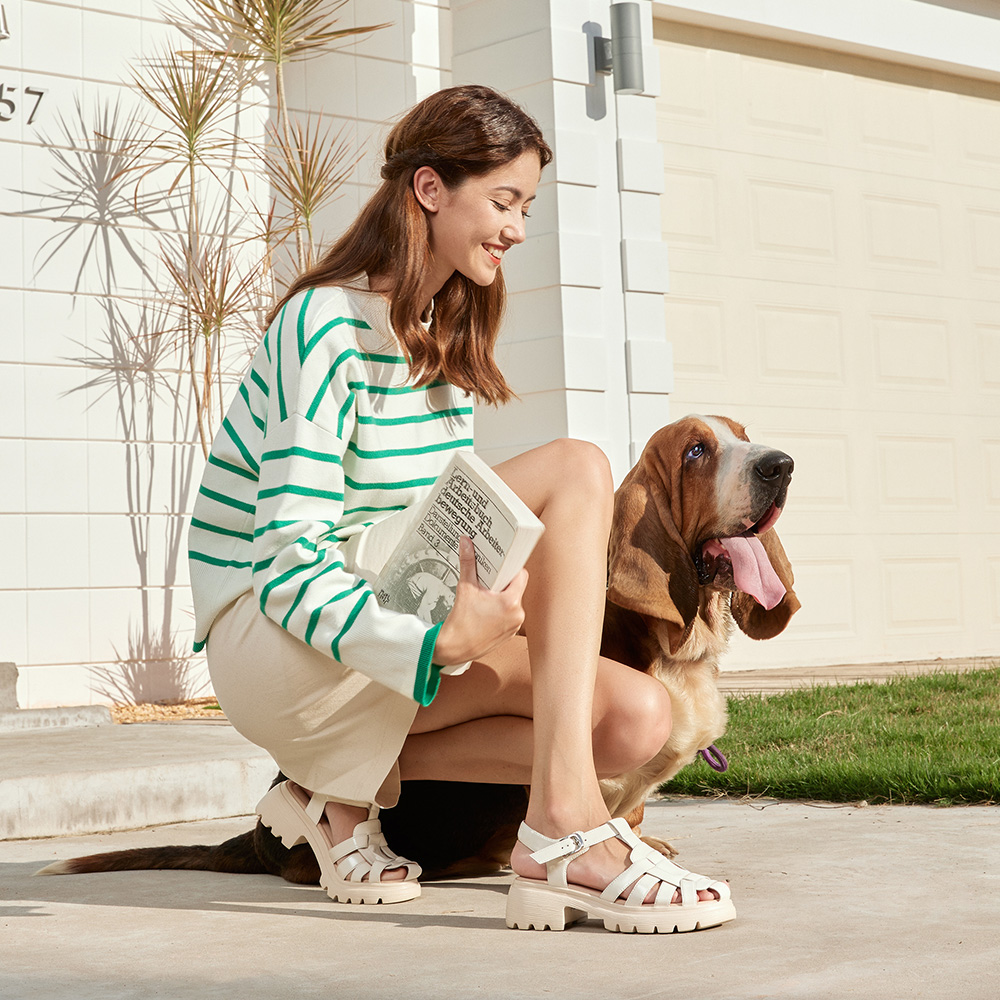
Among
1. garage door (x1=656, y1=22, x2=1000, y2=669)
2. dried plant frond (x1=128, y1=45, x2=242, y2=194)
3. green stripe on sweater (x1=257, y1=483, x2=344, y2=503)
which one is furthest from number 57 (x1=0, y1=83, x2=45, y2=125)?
green stripe on sweater (x1=257, y1=483, x2=344, y2=503)

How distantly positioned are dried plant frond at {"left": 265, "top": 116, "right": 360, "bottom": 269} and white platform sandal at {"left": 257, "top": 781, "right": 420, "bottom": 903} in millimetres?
3666

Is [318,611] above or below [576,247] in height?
below

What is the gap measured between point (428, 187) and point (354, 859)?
3.73 feet

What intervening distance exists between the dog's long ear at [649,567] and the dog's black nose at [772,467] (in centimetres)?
20

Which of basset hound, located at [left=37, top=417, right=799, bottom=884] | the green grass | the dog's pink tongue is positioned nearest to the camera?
basset hound, located at [left=37, top=417, right=799, bottom=884]

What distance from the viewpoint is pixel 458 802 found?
2.45m

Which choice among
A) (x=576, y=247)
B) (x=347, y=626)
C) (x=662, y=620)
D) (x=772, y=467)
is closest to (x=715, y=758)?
(x=662, y=620)

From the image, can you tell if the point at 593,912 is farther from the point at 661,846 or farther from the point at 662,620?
the point at 662,620

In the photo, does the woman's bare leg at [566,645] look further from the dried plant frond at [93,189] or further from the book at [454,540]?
the dried plant frond at [93,189]

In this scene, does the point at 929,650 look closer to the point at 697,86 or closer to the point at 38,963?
the point at 697,86

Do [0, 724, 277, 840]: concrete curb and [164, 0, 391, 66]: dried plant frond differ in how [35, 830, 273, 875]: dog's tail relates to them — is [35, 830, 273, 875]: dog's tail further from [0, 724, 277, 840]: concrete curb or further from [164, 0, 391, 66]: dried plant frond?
[164, 0, 391, 66]: dried plant frond

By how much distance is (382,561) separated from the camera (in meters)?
2.12

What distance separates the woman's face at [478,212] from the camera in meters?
2.23

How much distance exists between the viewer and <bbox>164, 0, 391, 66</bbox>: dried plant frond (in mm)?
6195
